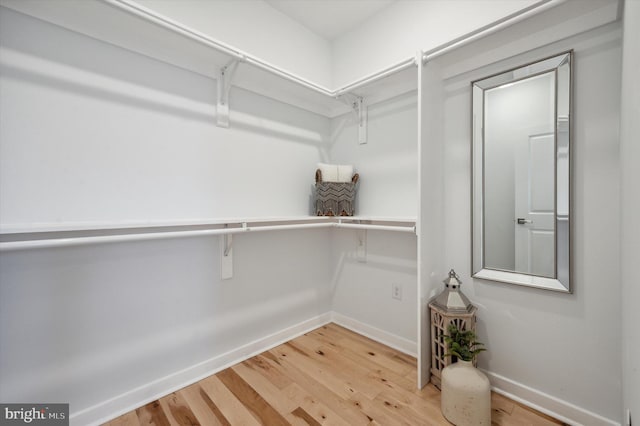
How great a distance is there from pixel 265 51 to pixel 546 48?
160 centimetres

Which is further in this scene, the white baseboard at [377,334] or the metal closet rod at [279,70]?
the white baseboard at [377,334]

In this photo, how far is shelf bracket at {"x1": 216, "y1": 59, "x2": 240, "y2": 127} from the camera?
5.42 feet

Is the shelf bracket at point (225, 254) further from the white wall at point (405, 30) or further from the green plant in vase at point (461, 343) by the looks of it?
the white wall at point (405, 30)

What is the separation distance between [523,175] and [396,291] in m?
1.04

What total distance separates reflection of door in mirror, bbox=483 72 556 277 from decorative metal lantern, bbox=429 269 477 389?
0.24m

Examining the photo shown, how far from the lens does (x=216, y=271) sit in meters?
1.68

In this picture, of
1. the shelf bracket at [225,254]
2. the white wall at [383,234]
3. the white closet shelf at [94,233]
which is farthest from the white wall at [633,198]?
the shelf bracket at [225,254]

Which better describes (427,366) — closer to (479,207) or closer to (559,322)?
(559,322)

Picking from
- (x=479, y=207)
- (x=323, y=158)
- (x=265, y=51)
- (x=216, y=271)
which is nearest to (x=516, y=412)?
(x=479, y=207)

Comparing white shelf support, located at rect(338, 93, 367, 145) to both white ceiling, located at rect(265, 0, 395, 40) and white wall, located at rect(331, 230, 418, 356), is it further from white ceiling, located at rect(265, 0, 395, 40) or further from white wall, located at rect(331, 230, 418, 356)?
white wall, located at rect(331, 230, 418, 356)

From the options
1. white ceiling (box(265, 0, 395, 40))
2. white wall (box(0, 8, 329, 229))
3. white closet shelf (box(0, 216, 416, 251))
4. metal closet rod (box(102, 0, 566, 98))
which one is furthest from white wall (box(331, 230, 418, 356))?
white ceiling (box(265, 0, 395, 40))

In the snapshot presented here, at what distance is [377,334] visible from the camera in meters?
2.04

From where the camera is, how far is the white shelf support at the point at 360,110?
6.88 feet

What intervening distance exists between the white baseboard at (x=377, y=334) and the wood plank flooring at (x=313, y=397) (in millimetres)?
62
